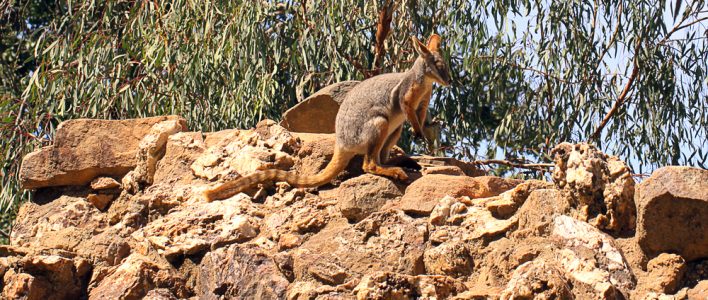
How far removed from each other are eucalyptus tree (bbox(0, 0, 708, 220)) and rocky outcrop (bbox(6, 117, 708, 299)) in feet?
9.72

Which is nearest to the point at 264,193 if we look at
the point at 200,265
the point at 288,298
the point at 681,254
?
the point at 200,265

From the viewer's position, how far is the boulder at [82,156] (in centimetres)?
691

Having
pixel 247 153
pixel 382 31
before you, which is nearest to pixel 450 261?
pixel 247 153

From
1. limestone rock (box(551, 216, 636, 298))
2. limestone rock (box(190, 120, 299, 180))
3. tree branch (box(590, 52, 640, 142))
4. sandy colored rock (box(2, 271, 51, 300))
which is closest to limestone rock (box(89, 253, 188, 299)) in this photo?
sandy colored rock (box(2, 271, 51, 300))

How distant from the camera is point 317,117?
26.5 ft

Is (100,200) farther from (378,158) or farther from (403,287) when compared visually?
(403,287)

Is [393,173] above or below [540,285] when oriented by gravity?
above

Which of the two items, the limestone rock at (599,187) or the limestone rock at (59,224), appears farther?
the limestone rock at (59,224)

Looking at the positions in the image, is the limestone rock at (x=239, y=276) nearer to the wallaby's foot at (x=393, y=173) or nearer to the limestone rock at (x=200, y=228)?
Answer: the limestone rock at (x=200, y=228)

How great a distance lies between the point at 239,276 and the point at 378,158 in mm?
1746

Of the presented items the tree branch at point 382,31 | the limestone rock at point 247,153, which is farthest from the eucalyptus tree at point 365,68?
the limestone rock at point 247,153

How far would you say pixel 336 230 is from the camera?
577 centimetres

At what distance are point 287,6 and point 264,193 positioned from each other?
4.15 m

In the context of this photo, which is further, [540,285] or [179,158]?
[179,158]
